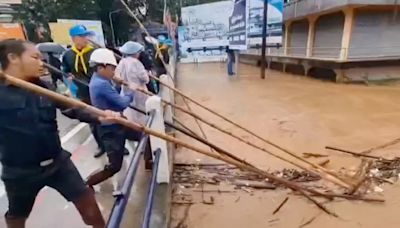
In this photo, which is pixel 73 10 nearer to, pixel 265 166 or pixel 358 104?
pixel 358 104

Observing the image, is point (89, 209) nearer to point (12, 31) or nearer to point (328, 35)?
point (12, 31)

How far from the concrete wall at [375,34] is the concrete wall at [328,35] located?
2.55ft

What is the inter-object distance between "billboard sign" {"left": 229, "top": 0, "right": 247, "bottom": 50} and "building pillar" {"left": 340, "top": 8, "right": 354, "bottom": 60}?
403 centimetres

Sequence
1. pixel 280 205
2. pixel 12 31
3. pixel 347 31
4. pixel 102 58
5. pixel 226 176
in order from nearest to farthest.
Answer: pixel 102 58 → pixel 280 205 → pixel 226 176 → pixel 12 31 → pixel 347 31

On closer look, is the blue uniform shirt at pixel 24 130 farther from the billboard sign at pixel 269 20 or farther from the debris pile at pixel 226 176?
the billboard sign at pixel 269 20

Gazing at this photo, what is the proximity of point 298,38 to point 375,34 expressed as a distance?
654 cm

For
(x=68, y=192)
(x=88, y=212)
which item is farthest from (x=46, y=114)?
(x=88, y=212)

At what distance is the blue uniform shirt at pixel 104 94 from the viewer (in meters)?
3.50

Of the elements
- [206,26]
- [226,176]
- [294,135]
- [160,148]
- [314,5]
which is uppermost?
[314,5]

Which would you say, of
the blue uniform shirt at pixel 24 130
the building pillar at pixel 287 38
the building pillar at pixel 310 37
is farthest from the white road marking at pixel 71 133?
the building pillar at pixel 287 38

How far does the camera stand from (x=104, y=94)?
11.5 ft

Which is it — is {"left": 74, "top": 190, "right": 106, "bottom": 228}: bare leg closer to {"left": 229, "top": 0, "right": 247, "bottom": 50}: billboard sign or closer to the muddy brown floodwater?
the muddy brown floodwater

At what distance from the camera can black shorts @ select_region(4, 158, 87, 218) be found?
87.7 inches

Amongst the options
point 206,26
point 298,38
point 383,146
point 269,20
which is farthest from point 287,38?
point 383,146
